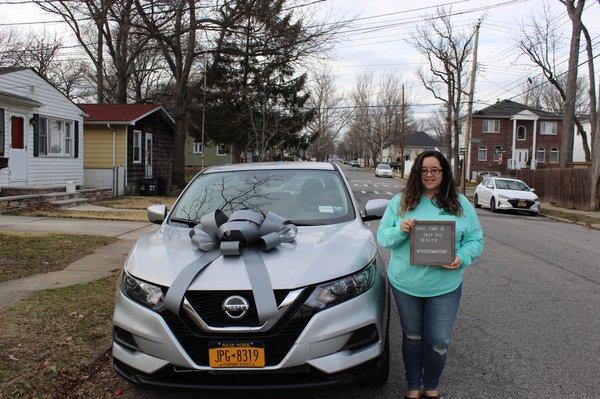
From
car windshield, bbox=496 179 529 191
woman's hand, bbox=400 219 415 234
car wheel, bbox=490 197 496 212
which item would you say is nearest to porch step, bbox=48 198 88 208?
woman's hand, bbox=400 219 415 234

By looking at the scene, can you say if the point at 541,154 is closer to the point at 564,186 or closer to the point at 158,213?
the point at 564,186

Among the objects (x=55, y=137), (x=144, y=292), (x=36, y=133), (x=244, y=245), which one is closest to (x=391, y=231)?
(x=244, y=245)

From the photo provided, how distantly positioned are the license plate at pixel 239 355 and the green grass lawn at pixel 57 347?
4.38 feet

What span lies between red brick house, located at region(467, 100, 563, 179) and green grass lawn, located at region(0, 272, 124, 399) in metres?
54.3

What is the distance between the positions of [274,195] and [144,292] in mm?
1792

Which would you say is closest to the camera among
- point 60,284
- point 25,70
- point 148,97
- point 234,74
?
point 60,284

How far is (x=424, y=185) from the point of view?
3.51 meters

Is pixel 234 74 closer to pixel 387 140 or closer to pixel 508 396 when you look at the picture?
pixel 508 396

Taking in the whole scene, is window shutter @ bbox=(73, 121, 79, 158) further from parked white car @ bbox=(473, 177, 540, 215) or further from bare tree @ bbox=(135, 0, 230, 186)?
parked white car @ bbox=(473, 177, 540, 215)

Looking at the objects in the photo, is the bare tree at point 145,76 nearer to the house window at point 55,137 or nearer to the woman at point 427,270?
the house window at point 55,137

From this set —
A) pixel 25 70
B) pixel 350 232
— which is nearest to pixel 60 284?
pixel 350 232

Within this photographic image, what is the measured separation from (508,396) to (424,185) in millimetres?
1680

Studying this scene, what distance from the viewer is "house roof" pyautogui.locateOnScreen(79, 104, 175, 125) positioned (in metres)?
23.8

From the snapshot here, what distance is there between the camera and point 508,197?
21297 millimetres
